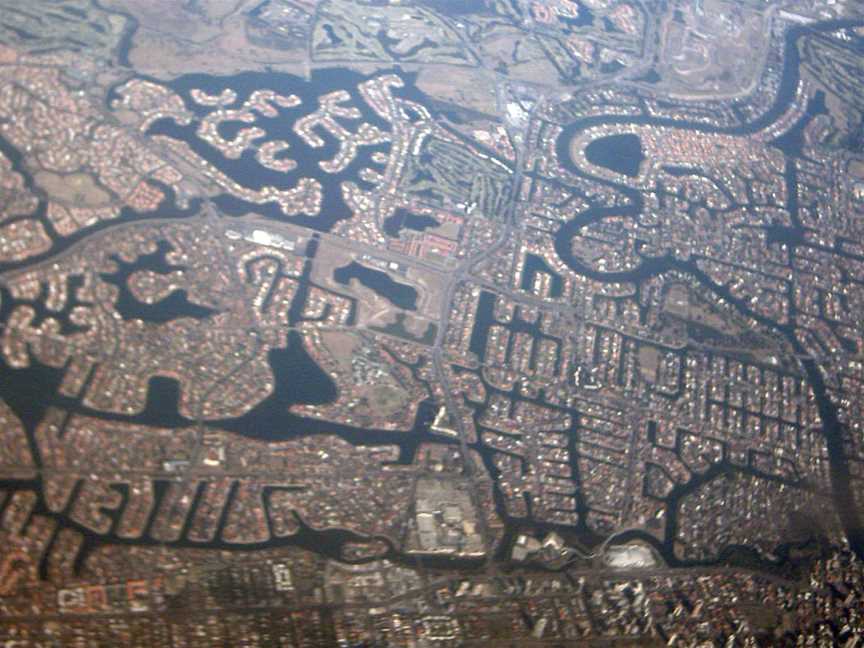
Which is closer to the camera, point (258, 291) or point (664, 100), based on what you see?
point (258, 291)

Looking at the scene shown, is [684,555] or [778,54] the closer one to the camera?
[684,555]

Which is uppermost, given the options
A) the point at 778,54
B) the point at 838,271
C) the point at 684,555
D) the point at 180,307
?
the point at 778,54

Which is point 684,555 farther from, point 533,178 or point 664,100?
point 664,100

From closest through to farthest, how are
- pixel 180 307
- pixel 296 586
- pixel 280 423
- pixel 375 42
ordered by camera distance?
pixel 296 586 → pixel 280 423 → pixel 180 307 → pixel 375 42

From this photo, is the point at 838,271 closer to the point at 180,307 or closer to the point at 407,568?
the point at 407,568

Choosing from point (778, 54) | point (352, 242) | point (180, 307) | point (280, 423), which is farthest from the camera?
point (778, 54)

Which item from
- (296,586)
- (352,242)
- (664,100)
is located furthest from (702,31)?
(296,586)

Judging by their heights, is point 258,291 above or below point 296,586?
above

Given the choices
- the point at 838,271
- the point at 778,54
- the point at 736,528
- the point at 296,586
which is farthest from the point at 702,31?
the point at 296,586

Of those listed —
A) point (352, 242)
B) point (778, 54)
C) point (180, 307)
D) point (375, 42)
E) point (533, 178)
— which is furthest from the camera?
point (778, 54)
